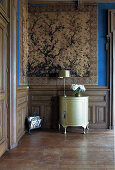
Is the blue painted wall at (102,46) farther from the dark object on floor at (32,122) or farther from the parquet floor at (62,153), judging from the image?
the dark object on floor at (32,122)

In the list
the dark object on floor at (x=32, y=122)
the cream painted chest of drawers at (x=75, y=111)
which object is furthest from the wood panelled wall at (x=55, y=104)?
the cream painted chest of drawers at (x=75, y=111)

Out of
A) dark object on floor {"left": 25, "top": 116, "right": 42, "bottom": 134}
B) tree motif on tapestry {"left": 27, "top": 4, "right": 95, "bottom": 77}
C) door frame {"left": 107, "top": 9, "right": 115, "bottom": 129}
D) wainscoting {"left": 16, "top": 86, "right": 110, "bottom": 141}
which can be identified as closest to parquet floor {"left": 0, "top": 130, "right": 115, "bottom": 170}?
dark object on floor {"left": 25, "top": 116, "right": 42, "bottom": 134}

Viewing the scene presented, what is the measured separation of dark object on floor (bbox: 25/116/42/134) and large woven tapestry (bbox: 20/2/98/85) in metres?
1.09

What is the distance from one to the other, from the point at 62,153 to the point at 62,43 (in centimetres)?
318

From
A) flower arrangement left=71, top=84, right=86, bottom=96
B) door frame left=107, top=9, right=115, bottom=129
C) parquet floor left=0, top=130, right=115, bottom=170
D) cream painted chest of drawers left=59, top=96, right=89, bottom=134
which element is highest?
door frame left=107, top=9, right=115, bottom=129

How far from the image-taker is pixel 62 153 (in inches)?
130

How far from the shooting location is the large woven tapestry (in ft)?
17.3

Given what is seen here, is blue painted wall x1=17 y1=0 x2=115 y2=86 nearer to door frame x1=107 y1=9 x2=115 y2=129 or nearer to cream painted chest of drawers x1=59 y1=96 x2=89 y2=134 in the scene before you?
door frame x1=107 y1=9 x2=115 y2=129

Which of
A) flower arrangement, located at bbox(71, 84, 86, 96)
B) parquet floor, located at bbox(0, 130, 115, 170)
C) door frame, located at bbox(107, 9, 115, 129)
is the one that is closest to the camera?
parquet floor, located at bbox(0, 130, 115, 170)

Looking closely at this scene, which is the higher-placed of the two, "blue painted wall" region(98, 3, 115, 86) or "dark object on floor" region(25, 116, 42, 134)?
"blue painted wall" region(98, 3, 115, 86)

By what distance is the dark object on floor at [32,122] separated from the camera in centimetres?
471

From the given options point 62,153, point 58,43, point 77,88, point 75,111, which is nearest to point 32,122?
point 75,111

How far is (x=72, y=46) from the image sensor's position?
529 centimetres

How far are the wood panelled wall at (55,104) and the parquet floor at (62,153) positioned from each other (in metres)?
0.69
